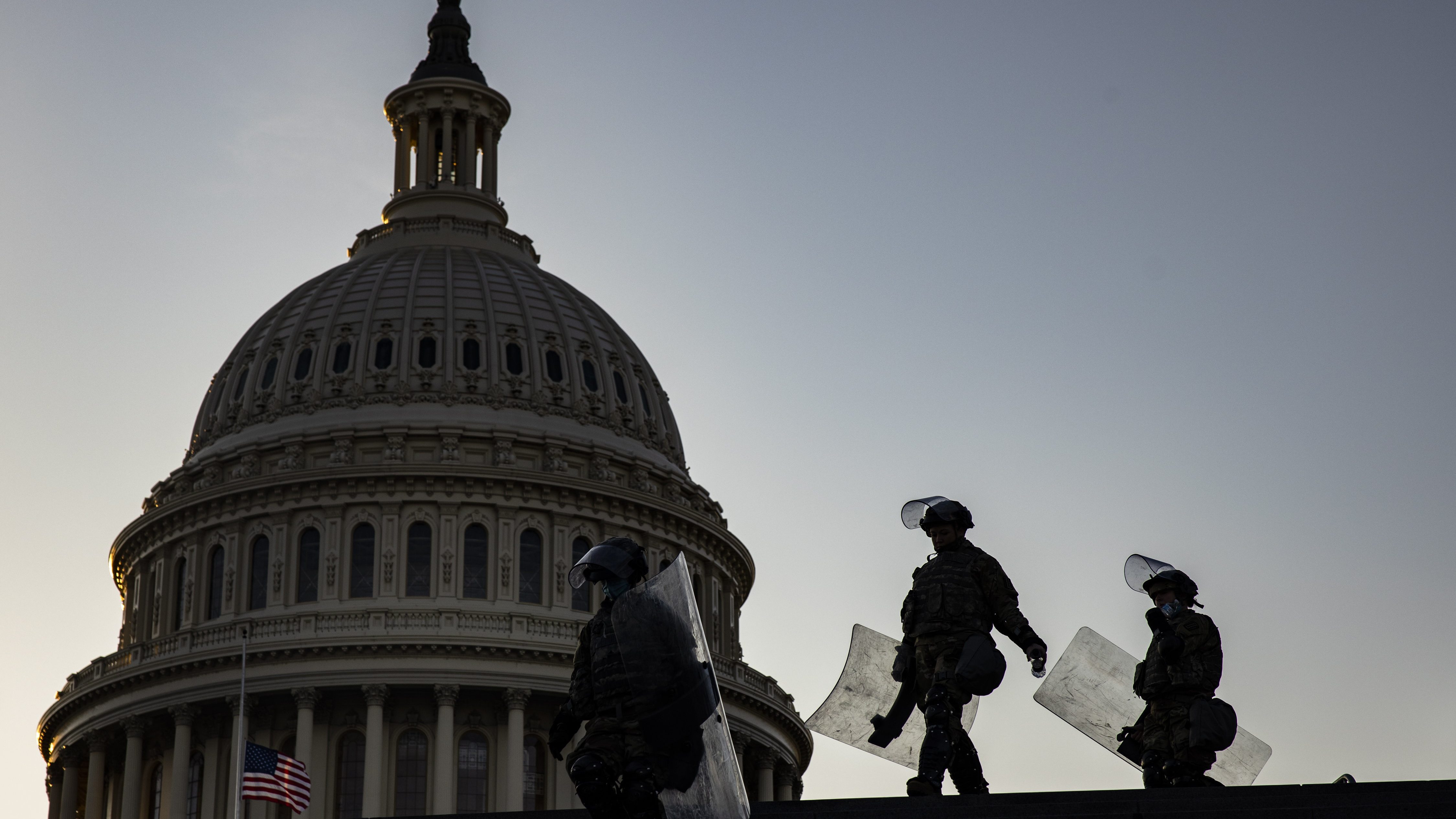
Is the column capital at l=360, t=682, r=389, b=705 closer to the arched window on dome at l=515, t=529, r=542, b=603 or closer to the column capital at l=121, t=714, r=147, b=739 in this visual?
the arched window on dome at l=515, t=529, r=542, b=603

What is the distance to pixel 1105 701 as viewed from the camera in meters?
22.7

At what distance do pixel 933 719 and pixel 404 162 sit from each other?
73.8 meters

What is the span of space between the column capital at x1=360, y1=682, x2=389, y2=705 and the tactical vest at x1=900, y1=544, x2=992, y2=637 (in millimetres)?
49984

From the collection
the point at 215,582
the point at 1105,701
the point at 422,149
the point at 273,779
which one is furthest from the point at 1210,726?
the point at 422,149

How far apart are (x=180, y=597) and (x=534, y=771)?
46.3ft

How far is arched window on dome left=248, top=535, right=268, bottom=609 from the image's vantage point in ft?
244

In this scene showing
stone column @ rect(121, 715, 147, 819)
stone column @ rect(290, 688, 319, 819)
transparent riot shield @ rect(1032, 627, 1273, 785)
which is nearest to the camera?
transparent riot shield @ rect(1032, 627, 1273, 785)

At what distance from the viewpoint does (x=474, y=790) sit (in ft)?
229

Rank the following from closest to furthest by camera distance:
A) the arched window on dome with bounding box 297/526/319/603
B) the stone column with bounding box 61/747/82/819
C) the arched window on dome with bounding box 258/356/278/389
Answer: the arched window on dome with bounding box 297/526/319/603 < the stone column with bounding box 61/747/82/819 < the arched window on dome with bounding box 258/356/278/389

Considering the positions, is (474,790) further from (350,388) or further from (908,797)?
(908,797)

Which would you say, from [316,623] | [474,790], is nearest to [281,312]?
[316,623]

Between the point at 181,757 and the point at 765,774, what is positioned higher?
the point at 765,774

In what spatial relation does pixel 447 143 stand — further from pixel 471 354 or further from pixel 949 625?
pixel 949 625

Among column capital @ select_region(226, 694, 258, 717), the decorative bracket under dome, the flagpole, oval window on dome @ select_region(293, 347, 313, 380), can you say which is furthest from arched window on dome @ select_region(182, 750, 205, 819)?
the decorative bracket under dome
